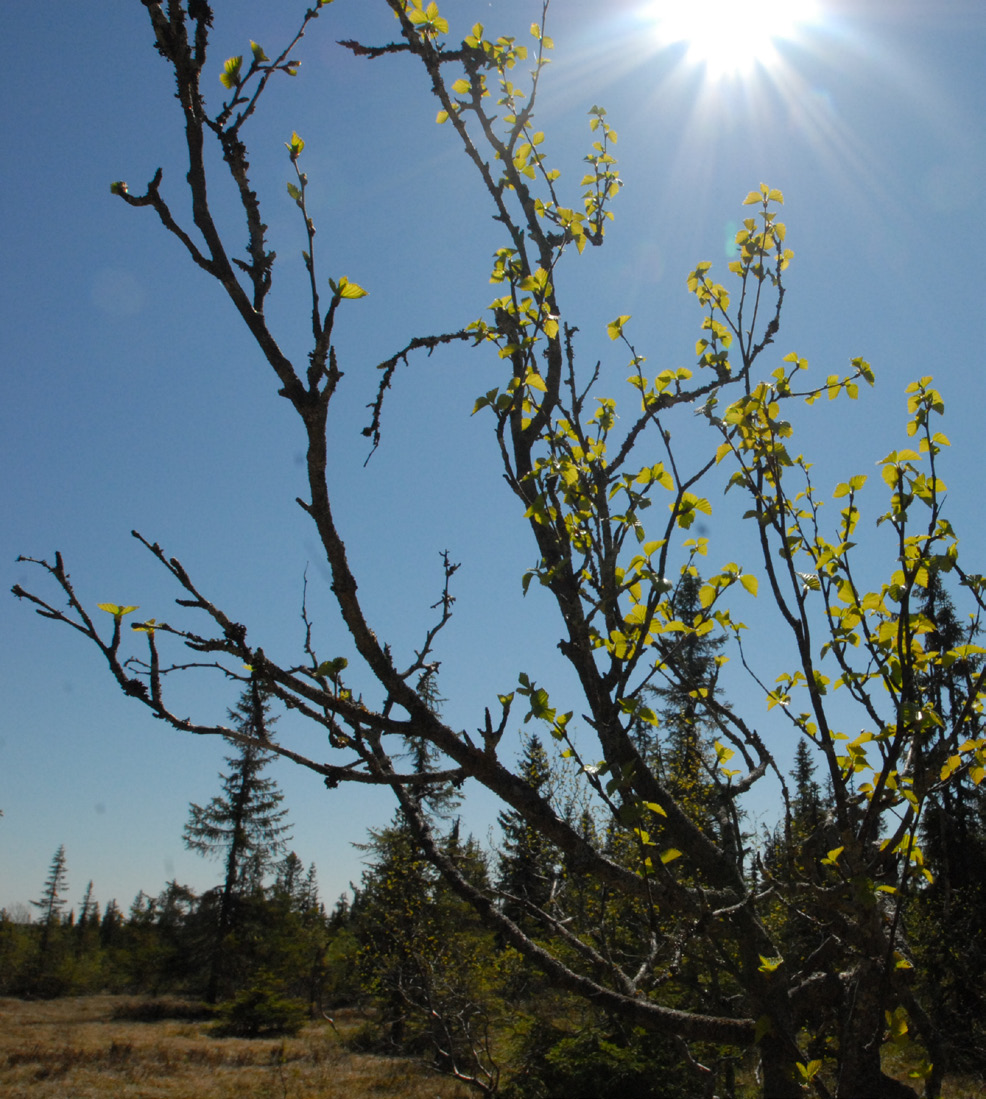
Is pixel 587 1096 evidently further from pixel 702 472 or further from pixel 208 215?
pixel 208 215

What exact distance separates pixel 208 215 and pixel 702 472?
54.2 inches

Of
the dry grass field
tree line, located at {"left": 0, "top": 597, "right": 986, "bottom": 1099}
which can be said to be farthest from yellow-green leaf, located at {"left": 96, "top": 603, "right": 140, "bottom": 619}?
the dry grass field

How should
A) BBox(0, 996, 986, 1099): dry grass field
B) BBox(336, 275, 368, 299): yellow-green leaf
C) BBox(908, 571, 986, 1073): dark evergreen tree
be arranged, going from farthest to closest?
BBox(0, 996, 986, 1099): dry grass field, BBox(908, 571, 986, 1073): dark evergreen tree, BBox(336, 275, 368, 299): yellow-green leaf

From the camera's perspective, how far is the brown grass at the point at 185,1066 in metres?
17.4

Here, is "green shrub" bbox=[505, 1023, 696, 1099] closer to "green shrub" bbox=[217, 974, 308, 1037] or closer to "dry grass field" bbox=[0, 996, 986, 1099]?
"dry grass field" bbox=[0, 996, 986, 1099]

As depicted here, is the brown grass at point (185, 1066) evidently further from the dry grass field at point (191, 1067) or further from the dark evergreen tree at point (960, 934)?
the dark evergreen tree at point (960, 934)

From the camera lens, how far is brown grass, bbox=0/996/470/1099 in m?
17.4

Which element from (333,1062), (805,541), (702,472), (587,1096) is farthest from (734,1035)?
(333,1062)

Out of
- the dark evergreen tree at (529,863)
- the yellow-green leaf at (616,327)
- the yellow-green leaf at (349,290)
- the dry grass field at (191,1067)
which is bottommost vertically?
the dry grass field at (191,1067)

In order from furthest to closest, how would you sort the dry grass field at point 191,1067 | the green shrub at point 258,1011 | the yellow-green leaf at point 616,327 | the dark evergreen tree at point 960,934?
the green shrub at point 258,1011 < the dry grass field at point 191,1067 < the dark evergreen tree at point 960,934 < the yellow-green leaf at point 616,327

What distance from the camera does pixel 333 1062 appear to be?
22547mm

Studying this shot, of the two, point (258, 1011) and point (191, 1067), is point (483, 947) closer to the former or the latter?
point (191, 1067)

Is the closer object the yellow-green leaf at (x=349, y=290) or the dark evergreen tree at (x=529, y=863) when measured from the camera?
the yellow-green leaf at (x=349, y=290)

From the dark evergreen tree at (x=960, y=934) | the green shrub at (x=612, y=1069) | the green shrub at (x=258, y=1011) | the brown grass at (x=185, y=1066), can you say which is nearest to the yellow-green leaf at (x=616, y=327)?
the dark evergreen tree at (x=960, y=934)
